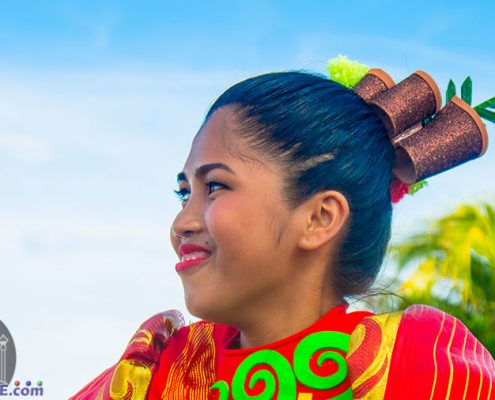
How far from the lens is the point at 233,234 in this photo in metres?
2.10

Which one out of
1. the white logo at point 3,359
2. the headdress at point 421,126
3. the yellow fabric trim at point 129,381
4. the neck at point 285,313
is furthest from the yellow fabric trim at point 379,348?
the white logo at point 3,359

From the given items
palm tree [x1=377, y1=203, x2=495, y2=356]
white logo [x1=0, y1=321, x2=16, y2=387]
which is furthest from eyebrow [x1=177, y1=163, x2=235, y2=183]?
palm tree [x1=377, y1=203, x2=495, y2=356]

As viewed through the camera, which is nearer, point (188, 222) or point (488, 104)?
point (188, 222)

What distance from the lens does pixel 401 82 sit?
243 centimetres

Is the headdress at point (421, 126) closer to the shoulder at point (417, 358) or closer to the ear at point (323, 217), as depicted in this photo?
the ear at point (323, 217)

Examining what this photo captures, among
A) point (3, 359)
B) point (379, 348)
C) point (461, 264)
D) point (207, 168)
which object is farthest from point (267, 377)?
point (461, 264)

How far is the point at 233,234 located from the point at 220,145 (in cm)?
26

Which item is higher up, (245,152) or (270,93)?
(270,93)

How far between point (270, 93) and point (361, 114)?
0.26 m

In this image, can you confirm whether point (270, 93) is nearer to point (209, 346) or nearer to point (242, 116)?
point (242, 116)

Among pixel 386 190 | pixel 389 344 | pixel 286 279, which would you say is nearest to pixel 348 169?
pixel 386 190

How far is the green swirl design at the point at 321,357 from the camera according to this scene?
2.02 m

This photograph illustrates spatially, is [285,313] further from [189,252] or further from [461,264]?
[461,264]

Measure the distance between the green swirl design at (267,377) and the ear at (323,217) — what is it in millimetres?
287
